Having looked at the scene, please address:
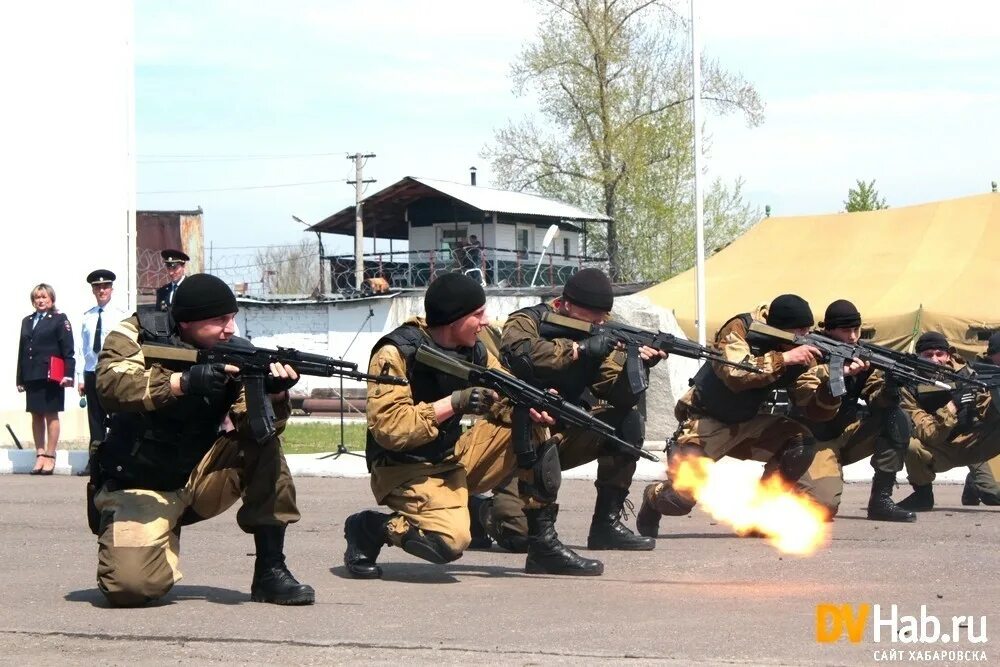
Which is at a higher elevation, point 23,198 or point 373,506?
point 23,198

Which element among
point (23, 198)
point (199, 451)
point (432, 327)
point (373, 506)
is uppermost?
point (23, 198)

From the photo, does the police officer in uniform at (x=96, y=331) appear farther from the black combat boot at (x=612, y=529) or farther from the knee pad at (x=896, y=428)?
the knee pad at (x=896, y=428)

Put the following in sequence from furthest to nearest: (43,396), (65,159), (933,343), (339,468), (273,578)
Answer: (65,159)
(43,396)
(339,468)
(933,343)
(273,578)

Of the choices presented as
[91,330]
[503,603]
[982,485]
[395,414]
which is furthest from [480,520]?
[91,330]

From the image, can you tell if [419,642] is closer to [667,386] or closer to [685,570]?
[685,570]

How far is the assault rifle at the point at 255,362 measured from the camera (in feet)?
19.8

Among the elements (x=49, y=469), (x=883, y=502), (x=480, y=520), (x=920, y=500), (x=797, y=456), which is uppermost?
(x=797, y=456)

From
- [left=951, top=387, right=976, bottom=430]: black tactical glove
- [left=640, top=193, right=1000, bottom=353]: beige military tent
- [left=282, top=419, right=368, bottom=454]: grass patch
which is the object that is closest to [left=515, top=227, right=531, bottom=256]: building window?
[left=640, top=193, right=1000, bottom=353]: beige military tent

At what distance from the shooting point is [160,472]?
6.36m

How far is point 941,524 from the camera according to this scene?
9.87 m

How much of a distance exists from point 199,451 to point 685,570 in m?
2.67

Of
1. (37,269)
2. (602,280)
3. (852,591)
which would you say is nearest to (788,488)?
(602,280)

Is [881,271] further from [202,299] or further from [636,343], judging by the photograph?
[202,299]

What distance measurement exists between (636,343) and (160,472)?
10.4ft
